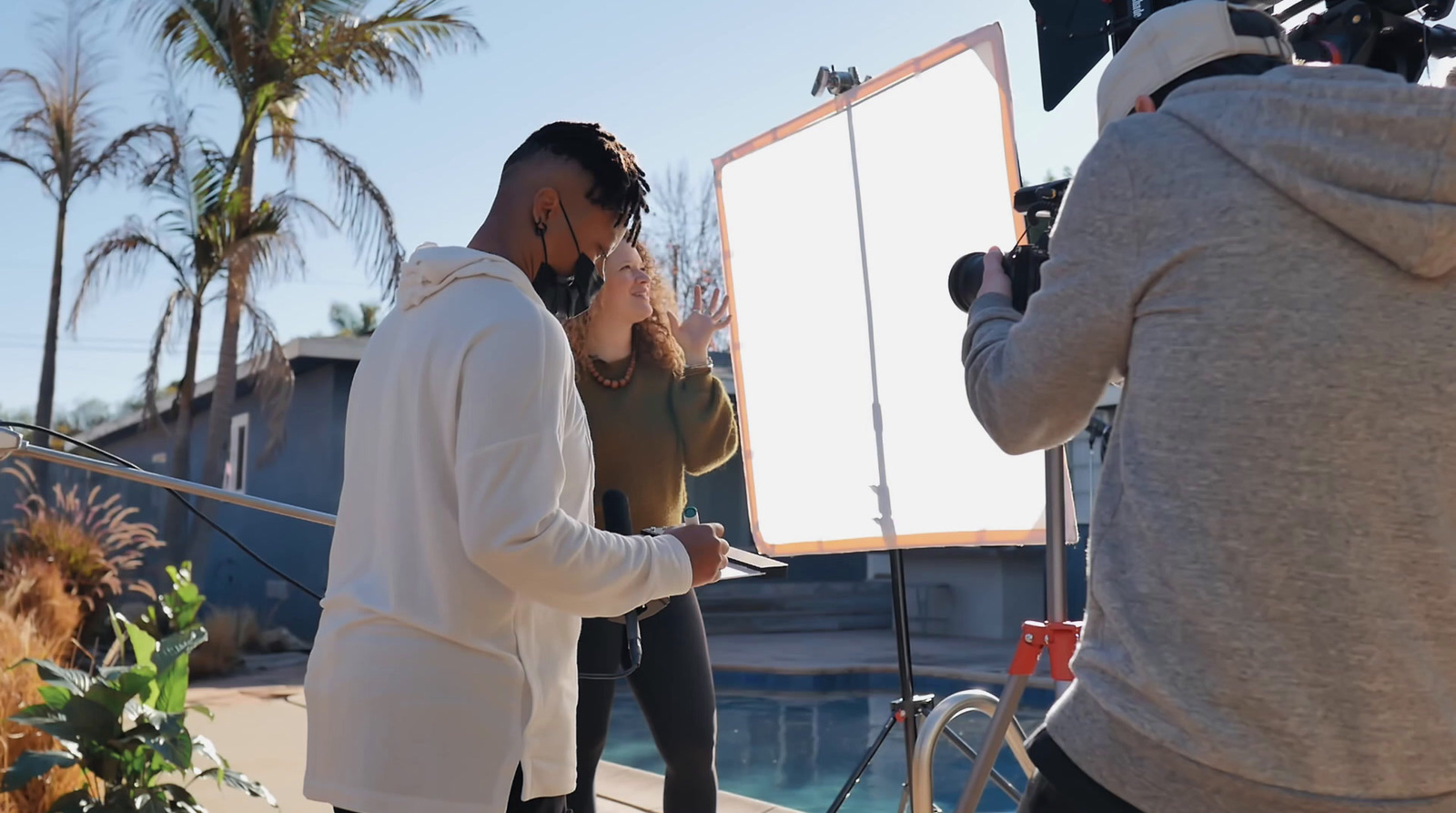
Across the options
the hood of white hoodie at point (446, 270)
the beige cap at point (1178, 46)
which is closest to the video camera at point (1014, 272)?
the beige cap at point (1178, 46)

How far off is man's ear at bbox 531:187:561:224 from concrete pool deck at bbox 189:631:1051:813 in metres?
1.09

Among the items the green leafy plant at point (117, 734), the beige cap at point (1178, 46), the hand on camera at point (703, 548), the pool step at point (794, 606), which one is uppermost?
the beige cap at point (1178, 46)

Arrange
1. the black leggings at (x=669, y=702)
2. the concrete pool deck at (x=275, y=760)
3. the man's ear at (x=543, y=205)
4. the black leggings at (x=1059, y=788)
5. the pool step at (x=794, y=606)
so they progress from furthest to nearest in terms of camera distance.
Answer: the pool step at (x=794, y=606) < the concrete pool deck at (x=275, y=760) < the black leggings at (x=669, y=702) < the man's ear at (x=543, y=205) < the black leggings at (x=1059, y=788)

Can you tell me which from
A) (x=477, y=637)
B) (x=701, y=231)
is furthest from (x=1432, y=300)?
(x=701, y=231)

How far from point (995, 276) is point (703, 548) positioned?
1.72ft

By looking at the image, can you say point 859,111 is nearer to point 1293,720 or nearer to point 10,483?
point 1293,720

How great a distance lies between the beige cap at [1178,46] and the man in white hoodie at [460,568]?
2.21 ft

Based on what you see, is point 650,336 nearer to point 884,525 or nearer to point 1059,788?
point 884,525

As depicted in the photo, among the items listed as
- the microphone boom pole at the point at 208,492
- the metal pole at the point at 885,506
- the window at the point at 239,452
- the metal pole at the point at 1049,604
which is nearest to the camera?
the metal pole at the point at 1049,604

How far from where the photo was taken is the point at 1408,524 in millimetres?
880

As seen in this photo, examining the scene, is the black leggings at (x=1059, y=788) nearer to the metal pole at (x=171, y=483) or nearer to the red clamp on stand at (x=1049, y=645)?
the red clamp on stand at (x=1049, y=645)

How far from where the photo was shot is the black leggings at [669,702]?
225 cm

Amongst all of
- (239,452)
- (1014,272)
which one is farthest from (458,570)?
(239,452)

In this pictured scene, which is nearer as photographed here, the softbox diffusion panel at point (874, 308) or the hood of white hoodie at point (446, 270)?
the hood of white hoodie at point (446, 270)
